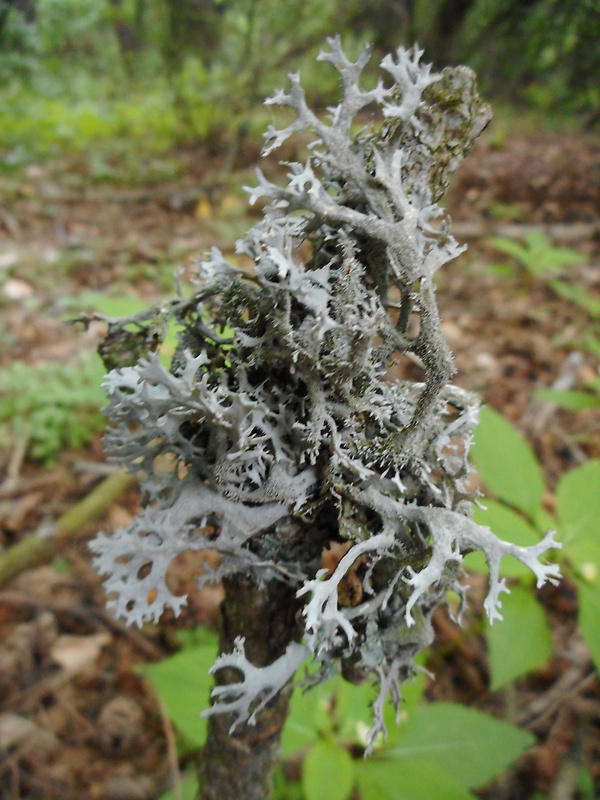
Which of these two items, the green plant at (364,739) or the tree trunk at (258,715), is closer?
the tree trunk at (258,715)

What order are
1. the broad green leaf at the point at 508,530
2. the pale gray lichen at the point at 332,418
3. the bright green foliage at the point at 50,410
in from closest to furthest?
the pale gray lichen at the point at 332,418, the broad green leaf at the point at 508,530, the bright green foliage at the point at 50,410

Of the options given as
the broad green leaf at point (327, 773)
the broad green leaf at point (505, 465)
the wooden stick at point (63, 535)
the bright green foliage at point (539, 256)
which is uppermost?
the bright green foliage at point (539, 256)

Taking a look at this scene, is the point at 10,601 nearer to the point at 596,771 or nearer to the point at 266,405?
the point at 266,405

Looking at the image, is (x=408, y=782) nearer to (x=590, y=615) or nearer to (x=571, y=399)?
(x=590, y=615)

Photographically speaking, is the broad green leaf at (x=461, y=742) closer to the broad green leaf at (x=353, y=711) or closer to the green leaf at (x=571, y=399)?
the broad green leaf at (x=353, y=711)

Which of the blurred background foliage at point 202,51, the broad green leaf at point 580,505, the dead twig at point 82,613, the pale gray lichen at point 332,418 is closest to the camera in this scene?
the pale gray lichen at point 332,418

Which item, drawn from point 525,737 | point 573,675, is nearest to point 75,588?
point 525,737

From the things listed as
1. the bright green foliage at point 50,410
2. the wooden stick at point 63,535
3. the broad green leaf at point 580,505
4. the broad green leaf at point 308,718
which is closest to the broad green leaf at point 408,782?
the broad green leaf at point 308,718
